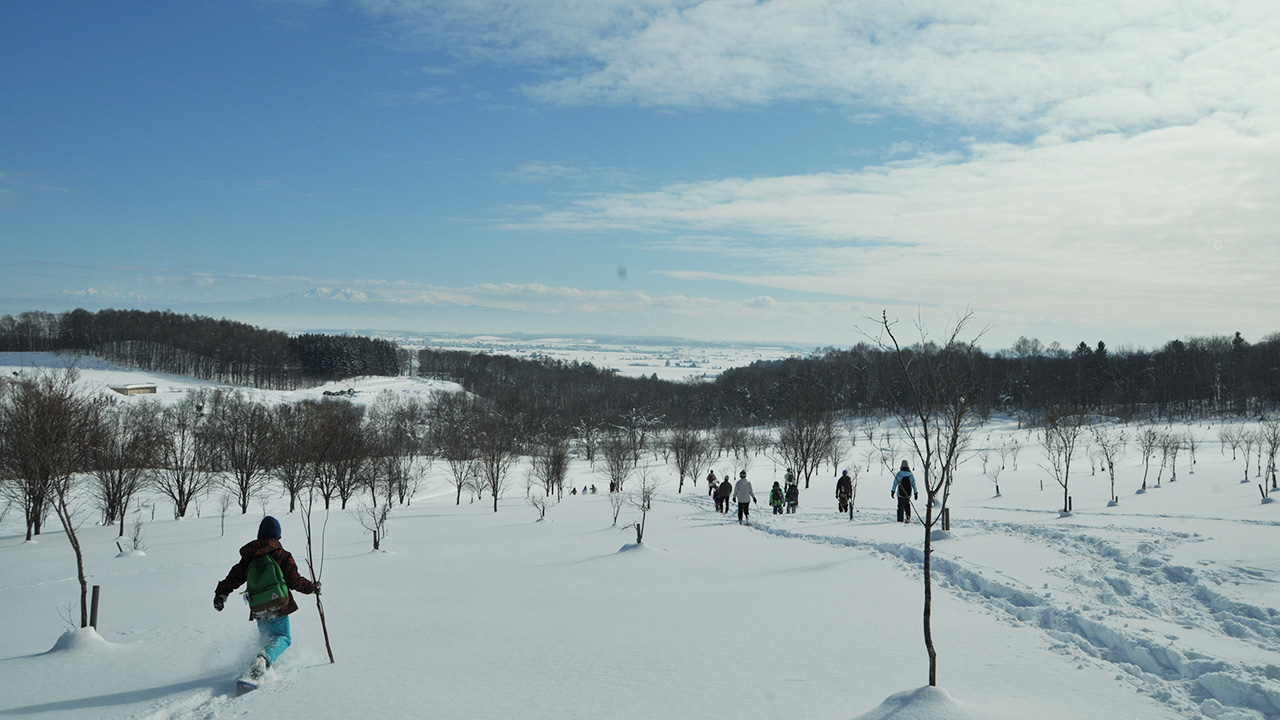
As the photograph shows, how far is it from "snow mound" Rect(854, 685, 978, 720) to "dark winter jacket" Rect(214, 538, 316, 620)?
17.7 ft

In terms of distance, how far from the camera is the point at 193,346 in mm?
120500

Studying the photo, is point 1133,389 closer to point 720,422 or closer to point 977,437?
point 977,437

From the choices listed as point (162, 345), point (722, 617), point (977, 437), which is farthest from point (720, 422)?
point (162, 345)

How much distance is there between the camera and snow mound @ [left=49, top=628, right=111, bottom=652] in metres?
7.00

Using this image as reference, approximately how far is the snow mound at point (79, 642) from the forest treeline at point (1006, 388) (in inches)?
2208

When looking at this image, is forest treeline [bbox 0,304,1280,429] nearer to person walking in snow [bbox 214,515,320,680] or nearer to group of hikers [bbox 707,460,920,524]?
group of hikers [bbox 707,460,920,524]

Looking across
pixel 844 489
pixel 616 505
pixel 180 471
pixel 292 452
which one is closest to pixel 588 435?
pixel 292 452

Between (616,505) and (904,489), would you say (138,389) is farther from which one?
(904,489)

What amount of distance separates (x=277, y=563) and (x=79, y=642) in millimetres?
2828

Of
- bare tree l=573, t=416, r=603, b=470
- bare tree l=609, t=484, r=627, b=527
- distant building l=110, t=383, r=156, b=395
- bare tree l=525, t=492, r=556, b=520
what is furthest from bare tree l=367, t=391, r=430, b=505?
distant building l=110, t=383, r=156, b=395

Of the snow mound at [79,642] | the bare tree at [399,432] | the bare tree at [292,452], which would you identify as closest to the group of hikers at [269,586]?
the snow mound at [79,642]

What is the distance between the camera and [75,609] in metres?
9.71

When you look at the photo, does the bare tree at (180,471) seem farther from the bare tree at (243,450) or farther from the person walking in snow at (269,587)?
the person walking in snow at (269,587)

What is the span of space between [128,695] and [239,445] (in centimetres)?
4827
